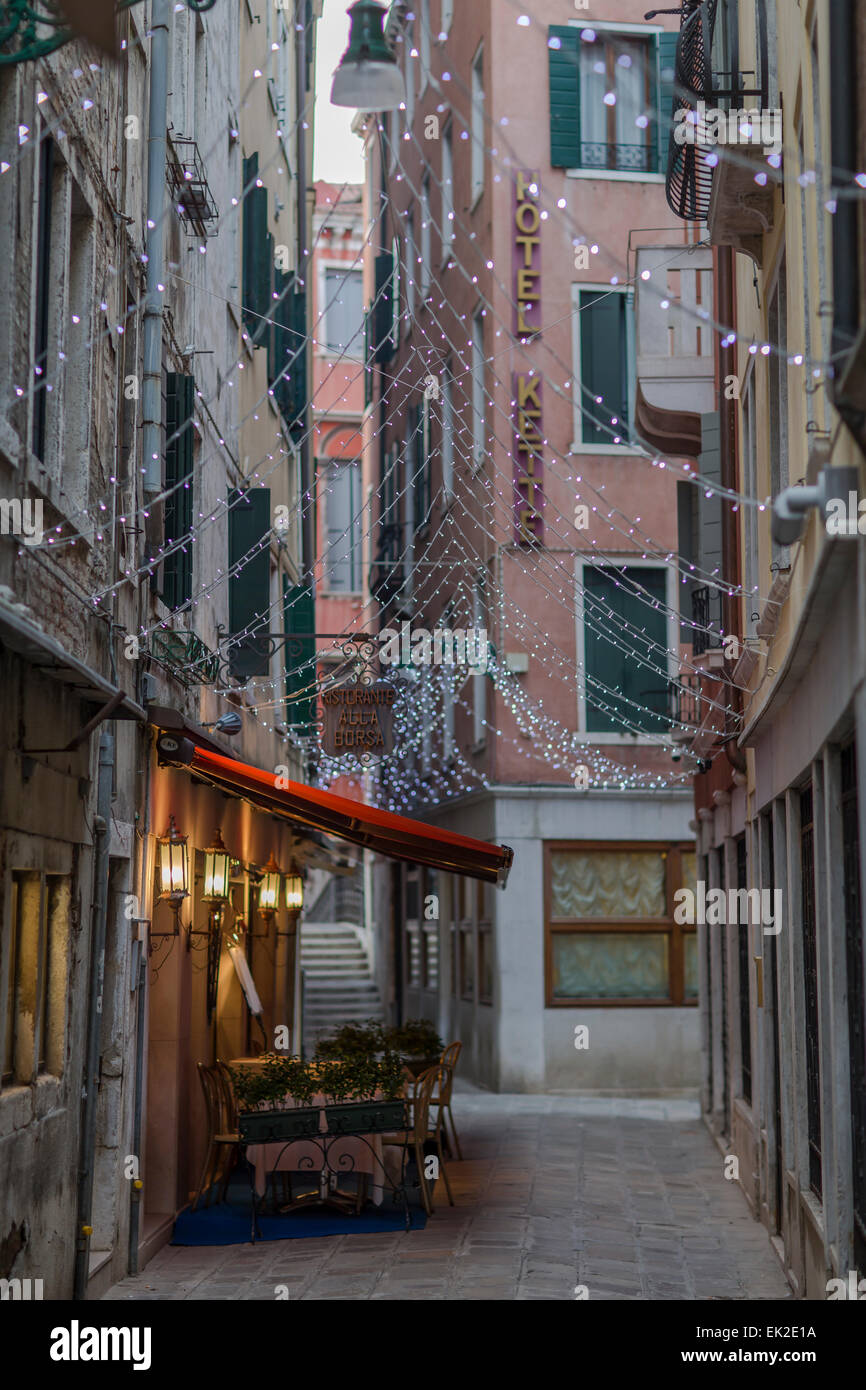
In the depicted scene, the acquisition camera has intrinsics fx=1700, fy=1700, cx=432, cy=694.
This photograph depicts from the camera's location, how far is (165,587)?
11.5 meters

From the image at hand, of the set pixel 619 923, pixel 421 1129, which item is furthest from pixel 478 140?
pixel 421 1129

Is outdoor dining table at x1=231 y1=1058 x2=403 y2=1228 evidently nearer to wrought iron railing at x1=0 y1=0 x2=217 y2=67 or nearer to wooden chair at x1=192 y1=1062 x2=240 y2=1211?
wooden chair at x1=192 y1=1062 x2=240 y2=1211

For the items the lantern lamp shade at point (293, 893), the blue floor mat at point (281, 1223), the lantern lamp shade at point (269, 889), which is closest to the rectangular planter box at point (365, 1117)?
the blue floor mat at point (281, 1223)

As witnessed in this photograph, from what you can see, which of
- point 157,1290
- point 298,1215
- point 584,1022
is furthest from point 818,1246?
point 584,1022

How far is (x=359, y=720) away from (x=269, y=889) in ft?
8.33

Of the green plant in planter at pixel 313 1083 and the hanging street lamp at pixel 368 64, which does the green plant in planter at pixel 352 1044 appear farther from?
the hanging street lamp at pixel 368 64

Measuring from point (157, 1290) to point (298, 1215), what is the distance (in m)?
2.54

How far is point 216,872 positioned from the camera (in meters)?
13.8

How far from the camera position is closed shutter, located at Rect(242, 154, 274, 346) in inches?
655

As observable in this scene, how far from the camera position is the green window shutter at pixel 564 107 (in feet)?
74.6

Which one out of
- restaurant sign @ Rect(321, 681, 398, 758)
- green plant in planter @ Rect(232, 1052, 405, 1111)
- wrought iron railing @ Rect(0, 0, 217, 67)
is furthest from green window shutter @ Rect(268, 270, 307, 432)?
wrought iron railing @ Rect(0, 0, 217, 67)

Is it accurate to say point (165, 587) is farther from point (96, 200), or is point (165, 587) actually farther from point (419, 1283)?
point (419, 1283)

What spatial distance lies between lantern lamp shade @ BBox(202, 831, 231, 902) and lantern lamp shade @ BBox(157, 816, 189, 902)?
1.55m

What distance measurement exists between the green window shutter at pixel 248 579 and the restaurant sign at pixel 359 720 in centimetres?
96
